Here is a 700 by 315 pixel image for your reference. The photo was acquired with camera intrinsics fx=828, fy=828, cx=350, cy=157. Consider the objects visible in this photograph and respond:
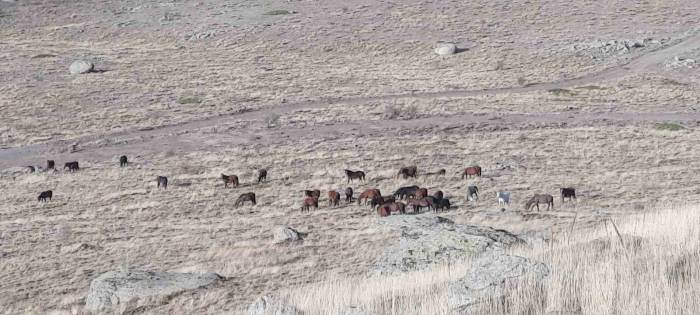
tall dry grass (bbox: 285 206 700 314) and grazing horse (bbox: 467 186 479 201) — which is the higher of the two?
→ grazing horse (bbox: 467 186 479 201)

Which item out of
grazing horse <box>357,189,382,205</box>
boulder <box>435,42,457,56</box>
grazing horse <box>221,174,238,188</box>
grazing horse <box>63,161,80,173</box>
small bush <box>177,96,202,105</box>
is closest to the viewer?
grazing horse <box>357,189,382,205</box>

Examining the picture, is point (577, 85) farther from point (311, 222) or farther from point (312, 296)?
point (312, 296)

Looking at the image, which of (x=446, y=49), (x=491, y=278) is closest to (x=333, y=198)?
(x=491, y=278)

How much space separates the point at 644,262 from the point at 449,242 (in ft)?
36.1

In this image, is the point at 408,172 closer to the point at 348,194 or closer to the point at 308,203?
the point at 348,194

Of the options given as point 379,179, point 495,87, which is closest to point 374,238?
point 379,179

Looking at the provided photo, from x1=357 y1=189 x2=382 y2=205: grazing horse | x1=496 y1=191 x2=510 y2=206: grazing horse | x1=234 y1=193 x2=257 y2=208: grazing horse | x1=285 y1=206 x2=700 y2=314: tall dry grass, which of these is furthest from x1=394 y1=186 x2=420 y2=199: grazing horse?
x1=285 y1=206 x2=700 y2=314: tall dry grass

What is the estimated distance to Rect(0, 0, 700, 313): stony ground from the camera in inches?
1093

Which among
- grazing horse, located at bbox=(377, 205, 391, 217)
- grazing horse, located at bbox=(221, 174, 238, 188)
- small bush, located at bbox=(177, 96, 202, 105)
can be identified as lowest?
grazing horse, located at bbox=(377, 205, 391, 217)

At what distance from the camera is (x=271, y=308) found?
995cm

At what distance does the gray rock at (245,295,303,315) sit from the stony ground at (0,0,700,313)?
22.6 ft

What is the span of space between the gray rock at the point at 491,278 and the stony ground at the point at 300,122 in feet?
28.9

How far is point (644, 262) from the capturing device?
9219 mm

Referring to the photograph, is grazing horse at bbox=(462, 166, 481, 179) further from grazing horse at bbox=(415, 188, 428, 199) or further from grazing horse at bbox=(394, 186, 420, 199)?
grazing horse at bbox=(415, 188, 428, 199)
